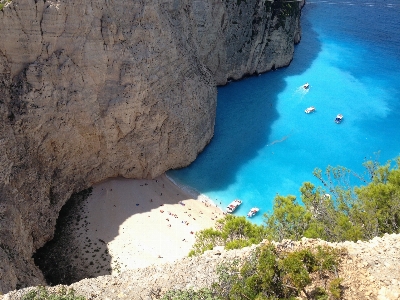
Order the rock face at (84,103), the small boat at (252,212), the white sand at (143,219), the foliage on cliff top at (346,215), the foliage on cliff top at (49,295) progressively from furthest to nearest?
the small boat at (252,212) → the white sand at (143,219) → the rock face at (84,103) → the foliage on cliff top at (346,215) → the foliage on cliff top at (49,295)

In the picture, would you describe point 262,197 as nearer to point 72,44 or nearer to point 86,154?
point 86,154

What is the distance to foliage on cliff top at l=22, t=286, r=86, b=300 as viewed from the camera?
12.9 m

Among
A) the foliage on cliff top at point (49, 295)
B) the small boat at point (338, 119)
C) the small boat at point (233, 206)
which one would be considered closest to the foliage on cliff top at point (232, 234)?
the foliage on cliff top at point (49, 295)

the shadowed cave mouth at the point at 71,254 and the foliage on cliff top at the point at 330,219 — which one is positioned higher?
the foliage on cliff top at the point at 330,219

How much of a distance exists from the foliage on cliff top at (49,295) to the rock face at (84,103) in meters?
5.26

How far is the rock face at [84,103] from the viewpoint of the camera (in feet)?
78.0

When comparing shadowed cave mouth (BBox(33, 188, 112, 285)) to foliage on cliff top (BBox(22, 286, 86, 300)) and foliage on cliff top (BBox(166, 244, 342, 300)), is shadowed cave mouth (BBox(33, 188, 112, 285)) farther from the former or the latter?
foliage on cliff top (BBox(166, 244, 342, 300))

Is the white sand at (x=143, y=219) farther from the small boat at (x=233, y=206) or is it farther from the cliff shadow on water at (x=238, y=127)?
the cliff shadow on water at (x=238, y=127)

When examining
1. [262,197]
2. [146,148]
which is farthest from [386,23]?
[146,148]

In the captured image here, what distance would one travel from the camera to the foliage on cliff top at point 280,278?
11.3 m

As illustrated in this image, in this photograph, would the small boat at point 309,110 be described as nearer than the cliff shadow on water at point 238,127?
No

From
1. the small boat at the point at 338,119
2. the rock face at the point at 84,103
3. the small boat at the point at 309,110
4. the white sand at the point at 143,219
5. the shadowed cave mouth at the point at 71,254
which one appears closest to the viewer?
the rock face at the point at 84,103

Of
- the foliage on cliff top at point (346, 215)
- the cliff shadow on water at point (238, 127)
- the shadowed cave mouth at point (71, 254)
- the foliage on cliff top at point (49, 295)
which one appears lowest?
the shadowed cave mouth at point (71, 254)

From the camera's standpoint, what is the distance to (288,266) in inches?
449
